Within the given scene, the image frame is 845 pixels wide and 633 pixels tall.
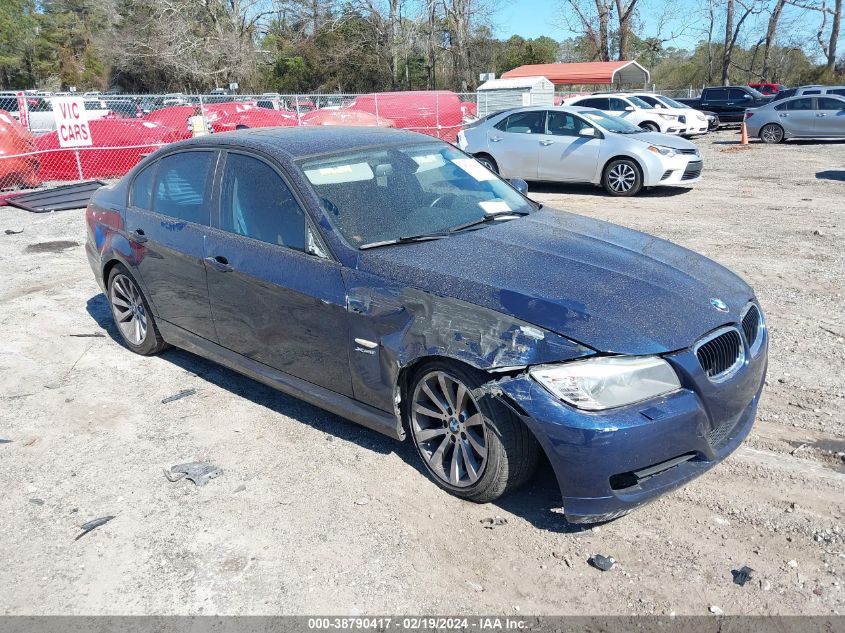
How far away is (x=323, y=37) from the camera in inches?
2096

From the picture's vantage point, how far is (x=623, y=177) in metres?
12.5

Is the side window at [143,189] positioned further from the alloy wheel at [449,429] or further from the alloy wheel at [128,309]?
the alloy wheel at [449,429]

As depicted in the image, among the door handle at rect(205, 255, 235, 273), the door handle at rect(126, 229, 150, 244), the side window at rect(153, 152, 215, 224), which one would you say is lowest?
the door handle at rect(205, 255, 235, 273)

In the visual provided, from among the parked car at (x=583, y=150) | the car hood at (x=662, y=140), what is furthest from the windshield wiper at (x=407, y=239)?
the car hood at (x=662, y=140)

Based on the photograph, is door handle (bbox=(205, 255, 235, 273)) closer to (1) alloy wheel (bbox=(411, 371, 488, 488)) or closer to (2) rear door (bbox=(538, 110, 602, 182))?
(1) alloy wheel (bbox=(411, 371, 488, 488))

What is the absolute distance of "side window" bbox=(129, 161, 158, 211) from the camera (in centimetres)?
525

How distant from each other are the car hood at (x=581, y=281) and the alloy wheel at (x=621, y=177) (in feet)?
28.4

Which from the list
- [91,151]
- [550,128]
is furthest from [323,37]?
[550,128]

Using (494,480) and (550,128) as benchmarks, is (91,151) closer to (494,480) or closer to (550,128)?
(550,128)

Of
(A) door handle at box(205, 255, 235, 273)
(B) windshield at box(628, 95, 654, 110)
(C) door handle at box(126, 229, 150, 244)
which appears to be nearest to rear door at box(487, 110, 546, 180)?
(C) door handle at box(126, 229, 150, 244)

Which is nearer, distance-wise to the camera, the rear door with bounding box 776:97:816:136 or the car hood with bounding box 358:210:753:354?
the car hood with bounding box 358:210:753:354

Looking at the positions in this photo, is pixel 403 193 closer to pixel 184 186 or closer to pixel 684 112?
pixel 184 186

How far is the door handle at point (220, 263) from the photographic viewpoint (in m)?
4.39

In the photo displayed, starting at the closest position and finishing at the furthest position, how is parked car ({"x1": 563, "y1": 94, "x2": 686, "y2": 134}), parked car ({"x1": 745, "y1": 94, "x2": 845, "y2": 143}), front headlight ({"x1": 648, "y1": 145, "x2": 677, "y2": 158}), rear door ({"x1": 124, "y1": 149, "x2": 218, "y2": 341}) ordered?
rear door ({"x1": 124, "y1": 149, "x2": 218, "y2": 341}), front headlight ({"x1": 648, "y1": 145, "x2": 677, "y2": 158}), parked car ({"x1": 745, "y1": 94, "x2": 845, "y2": 143}), parked car ({"x1": 563, "y1": 94, "x2": 686, "y2": 134})
